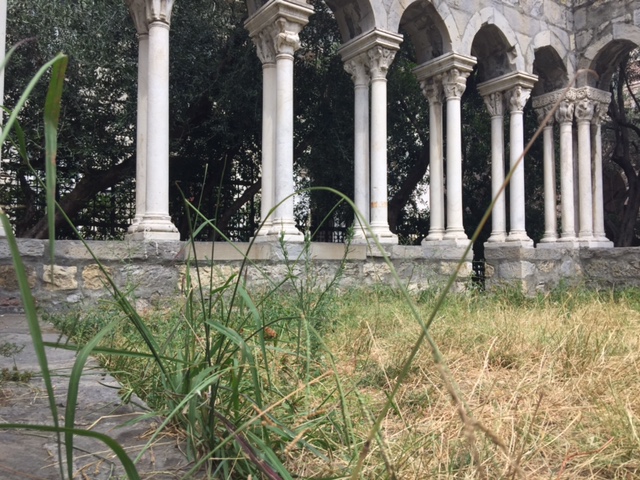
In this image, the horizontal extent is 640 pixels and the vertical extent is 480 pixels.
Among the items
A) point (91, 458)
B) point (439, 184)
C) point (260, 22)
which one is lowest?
point (91, 458)

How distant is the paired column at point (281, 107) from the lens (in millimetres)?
6191

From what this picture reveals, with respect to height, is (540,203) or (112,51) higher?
(112,51)

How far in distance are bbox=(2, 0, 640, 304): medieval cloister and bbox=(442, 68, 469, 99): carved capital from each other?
0.8 inches

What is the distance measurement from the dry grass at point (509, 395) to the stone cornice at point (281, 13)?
388cm

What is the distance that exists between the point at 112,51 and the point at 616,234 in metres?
12.2

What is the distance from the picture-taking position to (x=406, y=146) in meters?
12.2

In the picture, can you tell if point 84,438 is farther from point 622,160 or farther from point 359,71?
point 622,160

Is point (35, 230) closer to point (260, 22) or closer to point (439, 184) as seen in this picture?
point (260, 22)

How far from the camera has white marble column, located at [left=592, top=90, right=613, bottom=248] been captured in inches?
380

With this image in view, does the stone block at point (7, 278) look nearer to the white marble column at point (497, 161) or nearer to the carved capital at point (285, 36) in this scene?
the carved capital at point (285, 36)

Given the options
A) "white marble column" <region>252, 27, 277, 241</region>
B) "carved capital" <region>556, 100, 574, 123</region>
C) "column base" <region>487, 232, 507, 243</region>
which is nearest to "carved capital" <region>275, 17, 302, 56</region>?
"white marble column" <region>252, 27, 277, 241</region>

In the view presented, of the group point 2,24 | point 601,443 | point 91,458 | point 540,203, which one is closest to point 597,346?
point 601,443

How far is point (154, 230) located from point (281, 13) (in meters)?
2.87

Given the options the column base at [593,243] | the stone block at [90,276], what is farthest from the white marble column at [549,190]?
the stone block at [90,276]
